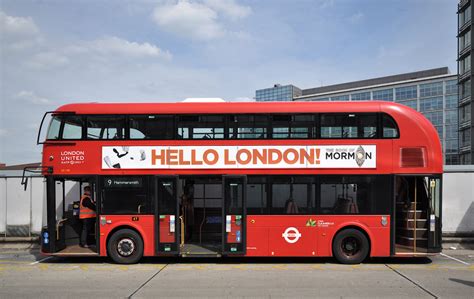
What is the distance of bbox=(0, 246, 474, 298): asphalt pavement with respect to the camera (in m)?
6.77

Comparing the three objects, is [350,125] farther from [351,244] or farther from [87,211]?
[87,211]

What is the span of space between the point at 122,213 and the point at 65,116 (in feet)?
9.50

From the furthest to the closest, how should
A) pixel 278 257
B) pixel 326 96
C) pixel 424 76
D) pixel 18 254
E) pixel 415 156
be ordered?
1. pixel 326 96
2. pixel 424 76
3. pixel 18 254
4. pixel 278 257
5. pixel 415 156

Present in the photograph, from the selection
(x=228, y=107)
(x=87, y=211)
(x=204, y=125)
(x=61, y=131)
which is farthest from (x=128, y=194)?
(x=228, y=107)

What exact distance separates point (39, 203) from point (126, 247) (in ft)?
16.9

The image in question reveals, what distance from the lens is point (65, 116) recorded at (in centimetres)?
929

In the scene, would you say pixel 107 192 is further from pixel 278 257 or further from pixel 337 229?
pixel 337 229

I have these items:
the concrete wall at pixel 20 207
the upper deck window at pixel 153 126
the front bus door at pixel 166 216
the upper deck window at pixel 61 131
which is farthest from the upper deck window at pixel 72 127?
the concrete wall at pixel 20 207

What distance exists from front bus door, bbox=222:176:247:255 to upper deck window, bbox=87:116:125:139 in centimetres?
301

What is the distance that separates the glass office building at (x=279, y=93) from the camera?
10112cm

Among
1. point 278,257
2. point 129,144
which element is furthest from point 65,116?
point 278,257

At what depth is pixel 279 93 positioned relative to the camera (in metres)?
105

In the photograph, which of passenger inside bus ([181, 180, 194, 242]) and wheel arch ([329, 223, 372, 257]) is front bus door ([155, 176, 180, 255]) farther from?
wheel arch ([329, 223, 372, 257])

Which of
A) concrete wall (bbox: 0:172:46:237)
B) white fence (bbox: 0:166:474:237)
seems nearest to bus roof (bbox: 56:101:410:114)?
white fence (bbox: 0:166:474:237)
